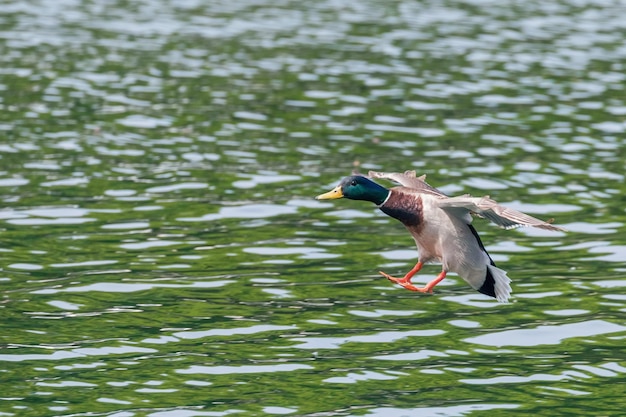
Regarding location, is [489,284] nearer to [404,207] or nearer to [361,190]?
[404,207]

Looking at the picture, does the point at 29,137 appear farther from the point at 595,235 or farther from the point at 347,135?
the point at 595,235

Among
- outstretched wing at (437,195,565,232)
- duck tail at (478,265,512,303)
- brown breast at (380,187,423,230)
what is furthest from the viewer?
duck tail at (478,265,512,303)

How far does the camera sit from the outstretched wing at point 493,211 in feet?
31.8

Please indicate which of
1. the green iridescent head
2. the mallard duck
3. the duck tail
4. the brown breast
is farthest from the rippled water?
the green iridescent head

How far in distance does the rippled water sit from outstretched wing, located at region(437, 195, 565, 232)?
170cm

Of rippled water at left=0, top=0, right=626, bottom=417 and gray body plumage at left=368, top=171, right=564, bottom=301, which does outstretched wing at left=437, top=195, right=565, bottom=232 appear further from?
rippled water at left=0, top=0, right=626, bottom=417

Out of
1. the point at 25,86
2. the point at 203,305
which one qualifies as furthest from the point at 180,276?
the point at 25,86

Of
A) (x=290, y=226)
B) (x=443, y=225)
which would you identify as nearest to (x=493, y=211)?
(x=443, y=225)

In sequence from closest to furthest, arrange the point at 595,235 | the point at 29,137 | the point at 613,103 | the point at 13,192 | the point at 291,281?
the point at 291,281 < the point at 595,235 < the point at 13,192 < the point at 29,137 < the point at 613,103

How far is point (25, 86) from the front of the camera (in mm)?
27625

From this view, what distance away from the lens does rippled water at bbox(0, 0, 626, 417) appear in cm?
1168

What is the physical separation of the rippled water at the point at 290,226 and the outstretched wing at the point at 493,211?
170 cm

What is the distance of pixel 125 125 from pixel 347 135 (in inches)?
164

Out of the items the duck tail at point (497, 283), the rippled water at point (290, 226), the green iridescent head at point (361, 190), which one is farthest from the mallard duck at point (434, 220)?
the rippled water at point (290, 226)
